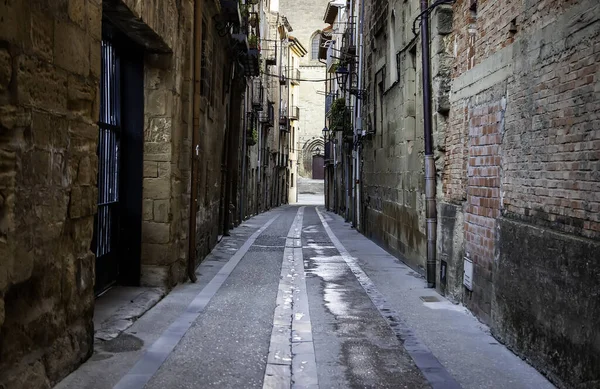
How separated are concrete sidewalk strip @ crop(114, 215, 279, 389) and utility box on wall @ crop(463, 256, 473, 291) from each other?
2.88 metres

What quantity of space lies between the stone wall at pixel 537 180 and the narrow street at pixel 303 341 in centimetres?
42

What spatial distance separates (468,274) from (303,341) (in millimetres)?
2383

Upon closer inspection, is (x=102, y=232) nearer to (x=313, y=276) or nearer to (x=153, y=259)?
(x=153, y=259)

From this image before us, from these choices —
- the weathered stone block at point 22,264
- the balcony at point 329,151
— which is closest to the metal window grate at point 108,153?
the weathered stone block at point 22,264

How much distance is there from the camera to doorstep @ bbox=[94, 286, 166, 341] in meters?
5.92

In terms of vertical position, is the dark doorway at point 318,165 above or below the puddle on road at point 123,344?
above

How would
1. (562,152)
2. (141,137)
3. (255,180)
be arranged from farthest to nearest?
(255,180)
(141,137)
(562,152)

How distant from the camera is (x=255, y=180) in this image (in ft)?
101

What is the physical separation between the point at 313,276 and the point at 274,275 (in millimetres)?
571

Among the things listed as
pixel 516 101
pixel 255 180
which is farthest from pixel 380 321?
pixel 255 180

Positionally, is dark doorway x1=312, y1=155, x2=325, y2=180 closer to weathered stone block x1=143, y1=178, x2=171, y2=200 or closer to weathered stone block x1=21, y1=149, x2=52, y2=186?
weathered stone block x1=143, y1=178, x2=171, y2=200

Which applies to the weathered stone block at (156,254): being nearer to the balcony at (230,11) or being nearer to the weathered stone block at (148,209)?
the weathered stone block at (148,209)

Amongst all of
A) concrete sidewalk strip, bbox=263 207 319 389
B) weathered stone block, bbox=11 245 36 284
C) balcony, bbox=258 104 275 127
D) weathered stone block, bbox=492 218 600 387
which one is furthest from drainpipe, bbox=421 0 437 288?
balcony, bbox=258 104 275 127

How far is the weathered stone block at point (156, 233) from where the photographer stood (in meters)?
8.20
